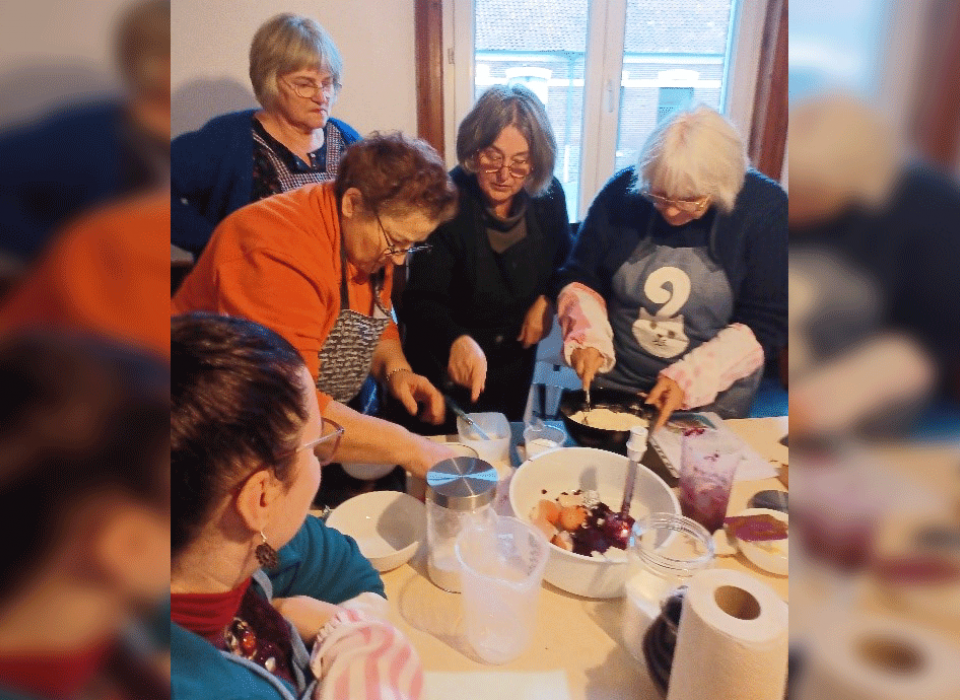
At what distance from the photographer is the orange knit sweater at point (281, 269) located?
3.55ft

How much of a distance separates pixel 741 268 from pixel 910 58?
1.55 metres

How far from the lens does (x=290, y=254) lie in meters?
1.14

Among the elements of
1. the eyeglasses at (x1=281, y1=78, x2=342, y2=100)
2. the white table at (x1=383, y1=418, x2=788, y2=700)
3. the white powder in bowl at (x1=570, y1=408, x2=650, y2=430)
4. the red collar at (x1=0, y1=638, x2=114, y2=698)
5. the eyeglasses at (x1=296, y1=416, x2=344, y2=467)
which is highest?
the eyeglasses at (x1=281, y1=78, x2=342, y2=100)

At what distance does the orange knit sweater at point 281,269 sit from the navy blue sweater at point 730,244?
709mm

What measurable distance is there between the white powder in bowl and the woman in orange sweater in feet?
1.01

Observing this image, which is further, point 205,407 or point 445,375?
point 445,375

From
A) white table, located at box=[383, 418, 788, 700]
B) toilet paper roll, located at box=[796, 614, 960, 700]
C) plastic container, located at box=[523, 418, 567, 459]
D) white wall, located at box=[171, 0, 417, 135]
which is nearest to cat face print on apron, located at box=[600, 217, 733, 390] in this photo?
plastic container, located at box=[523, 418, 567, 459]

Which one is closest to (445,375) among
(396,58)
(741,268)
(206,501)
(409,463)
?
(409,463)

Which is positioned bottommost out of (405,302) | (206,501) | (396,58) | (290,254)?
(405,302)

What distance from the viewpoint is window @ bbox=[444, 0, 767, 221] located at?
2.61 meters

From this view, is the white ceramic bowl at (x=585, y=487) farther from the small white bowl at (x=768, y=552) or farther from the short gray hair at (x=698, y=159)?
the short gray hair at (x=698, y=159)

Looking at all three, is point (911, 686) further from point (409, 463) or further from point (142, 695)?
point (409, 463)

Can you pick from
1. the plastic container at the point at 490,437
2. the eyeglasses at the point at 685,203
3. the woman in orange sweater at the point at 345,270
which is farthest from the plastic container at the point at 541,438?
the eyeglasses at the point at 685,203

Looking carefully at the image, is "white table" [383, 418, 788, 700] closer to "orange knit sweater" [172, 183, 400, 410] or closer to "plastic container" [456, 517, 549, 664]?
"plastic container" [456, 517, 549, 664]
